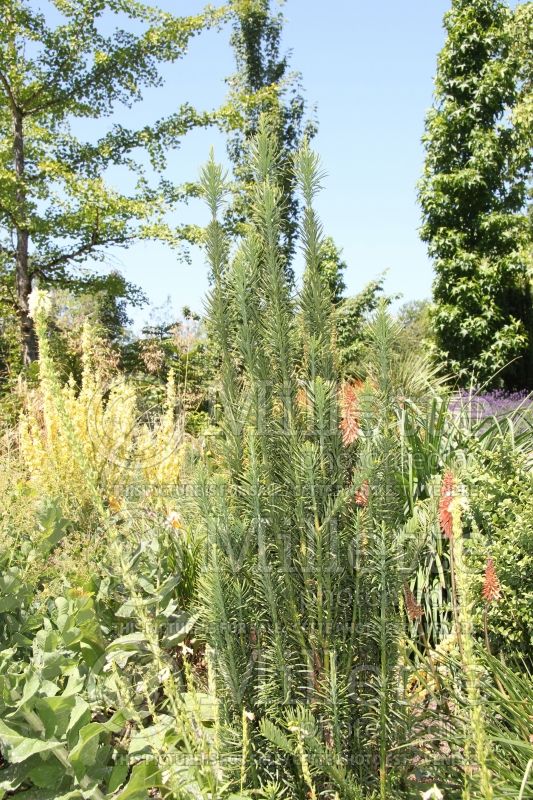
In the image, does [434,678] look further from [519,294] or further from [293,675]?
[519,294]

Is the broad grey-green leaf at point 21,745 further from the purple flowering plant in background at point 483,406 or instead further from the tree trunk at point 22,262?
the tree trunk at point 22,262

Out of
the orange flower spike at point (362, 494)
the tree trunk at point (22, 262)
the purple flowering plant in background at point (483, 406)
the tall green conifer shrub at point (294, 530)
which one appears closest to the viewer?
the tall green conifer shrub at point (294, 530)

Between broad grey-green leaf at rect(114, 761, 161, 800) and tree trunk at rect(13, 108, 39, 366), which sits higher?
tree trunk at rect(13, 108, 39, 366)

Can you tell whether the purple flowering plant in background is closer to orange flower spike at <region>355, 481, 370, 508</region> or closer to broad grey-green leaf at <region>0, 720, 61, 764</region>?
orange flower spike at <region>355, 481, 370, 508</region>

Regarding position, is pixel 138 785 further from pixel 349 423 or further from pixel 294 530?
pixel 349 423

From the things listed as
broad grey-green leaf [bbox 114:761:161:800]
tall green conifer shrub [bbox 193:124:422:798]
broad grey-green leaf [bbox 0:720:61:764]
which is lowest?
broad grey-green leaf [bbox 114:761:161:800]

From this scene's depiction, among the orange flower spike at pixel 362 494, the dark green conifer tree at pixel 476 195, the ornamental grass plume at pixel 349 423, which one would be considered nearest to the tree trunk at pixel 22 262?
the dark green conifer tree at pixel 476 195

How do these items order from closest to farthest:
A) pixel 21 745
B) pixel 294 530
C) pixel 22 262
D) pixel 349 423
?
pixel 21 745
pixel 294 530
pixel 349 423
pixel 22 262

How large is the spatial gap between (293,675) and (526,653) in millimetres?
1346

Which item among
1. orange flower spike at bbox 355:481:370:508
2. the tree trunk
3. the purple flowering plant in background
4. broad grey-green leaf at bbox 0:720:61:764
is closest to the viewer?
broad grey-green leaf at bbox 0:720:61:764

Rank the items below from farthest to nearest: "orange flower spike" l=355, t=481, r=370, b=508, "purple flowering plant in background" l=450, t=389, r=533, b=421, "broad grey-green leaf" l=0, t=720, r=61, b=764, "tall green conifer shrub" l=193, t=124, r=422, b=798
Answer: "purple flowering plant in background" l=450, t=389, r=533, b=421, "orange flower spike" l=355, t=481, r=370, b=508, "tall green conifer shrub" l=193, t=124, r=422, b=798, "broad grey-green leaf" l=0, t=720, r=61, b=764

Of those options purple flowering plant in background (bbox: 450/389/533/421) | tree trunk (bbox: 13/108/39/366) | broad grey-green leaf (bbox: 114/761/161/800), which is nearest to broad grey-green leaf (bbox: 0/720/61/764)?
broad grey-green leaf (bbox: 114/761/161/800)

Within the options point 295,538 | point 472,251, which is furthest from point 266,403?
point 472,251

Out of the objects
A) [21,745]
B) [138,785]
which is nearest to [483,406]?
[138,785]
